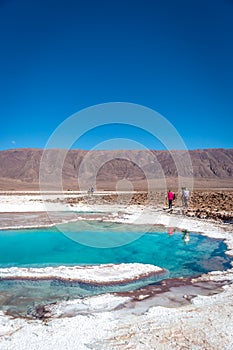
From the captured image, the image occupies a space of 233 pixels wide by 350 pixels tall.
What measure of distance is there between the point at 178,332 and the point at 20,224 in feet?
45.2

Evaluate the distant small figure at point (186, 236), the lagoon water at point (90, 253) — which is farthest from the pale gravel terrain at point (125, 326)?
the distant small figure at point (186, 236)

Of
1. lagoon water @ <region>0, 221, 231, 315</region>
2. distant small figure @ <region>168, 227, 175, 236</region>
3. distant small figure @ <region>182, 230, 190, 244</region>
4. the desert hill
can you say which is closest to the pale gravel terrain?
lagoon water @ <region>0, 221, 231, 315</region>

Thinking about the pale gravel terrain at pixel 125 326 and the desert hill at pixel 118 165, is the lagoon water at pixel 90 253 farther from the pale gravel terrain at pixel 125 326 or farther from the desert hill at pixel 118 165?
the desert hill at pixel 118 165

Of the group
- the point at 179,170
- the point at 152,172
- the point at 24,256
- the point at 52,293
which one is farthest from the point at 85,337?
the point at 179,170

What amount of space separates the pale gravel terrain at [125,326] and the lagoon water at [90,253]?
0.92 m

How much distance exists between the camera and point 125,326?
546 cm

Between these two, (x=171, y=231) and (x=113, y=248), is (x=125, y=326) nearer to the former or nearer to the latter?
(x=113, y=248)

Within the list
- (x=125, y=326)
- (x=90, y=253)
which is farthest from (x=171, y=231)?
(x=125, y=326)

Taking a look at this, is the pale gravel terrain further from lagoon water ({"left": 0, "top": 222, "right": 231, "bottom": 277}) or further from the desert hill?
the desert hill

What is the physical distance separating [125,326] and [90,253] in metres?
6.54

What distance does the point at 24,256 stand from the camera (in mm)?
11352

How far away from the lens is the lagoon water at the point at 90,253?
7543 millimetres

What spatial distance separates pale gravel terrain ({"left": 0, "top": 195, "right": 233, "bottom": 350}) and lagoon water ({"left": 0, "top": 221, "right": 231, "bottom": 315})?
0.92 meters

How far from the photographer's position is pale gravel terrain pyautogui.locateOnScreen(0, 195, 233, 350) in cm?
486
